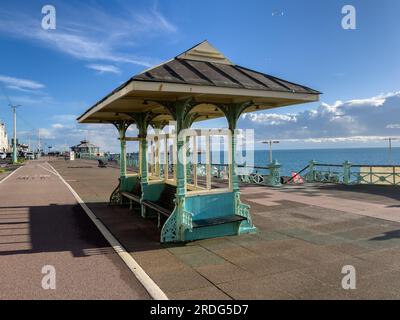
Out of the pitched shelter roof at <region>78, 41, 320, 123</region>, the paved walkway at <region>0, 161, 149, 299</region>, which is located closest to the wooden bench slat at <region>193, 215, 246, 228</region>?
the paved walkway at <region>0, 161, 149, 299</region>

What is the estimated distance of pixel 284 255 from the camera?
642cm

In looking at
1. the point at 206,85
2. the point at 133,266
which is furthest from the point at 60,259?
the point at 206,85

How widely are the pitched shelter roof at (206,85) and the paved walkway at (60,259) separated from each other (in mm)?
3156

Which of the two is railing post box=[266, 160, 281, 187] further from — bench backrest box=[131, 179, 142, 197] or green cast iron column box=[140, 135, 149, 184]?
green cast iron column box=[140, 135, 149, 184]

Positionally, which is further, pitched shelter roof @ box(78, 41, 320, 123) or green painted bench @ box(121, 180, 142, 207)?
green painted bench @ box(121, 180, 142, 207)

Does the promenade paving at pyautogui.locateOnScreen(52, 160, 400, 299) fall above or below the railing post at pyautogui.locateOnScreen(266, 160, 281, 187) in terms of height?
below

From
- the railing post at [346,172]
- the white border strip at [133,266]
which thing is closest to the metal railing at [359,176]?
the railing post at [346,172]

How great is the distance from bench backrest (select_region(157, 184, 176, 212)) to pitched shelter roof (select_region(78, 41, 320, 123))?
7.65 feet

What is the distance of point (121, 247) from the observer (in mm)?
7160

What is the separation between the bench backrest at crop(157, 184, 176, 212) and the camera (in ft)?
30.3

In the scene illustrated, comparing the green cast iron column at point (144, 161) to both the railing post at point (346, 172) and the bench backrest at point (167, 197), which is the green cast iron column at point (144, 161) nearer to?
the bench backrest at point (167, 197)

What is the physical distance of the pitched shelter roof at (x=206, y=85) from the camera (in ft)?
21.4
